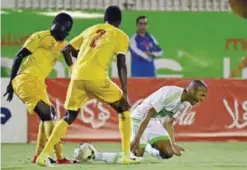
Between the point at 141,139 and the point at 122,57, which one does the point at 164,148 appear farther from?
the point at 122,57

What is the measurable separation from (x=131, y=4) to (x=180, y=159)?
9098 mm

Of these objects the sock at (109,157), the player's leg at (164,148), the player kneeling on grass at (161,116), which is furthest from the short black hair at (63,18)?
the player's leg at (164,148)

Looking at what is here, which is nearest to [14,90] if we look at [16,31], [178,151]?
[178,151]

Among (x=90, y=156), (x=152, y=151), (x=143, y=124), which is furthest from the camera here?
(x=152, y=151)

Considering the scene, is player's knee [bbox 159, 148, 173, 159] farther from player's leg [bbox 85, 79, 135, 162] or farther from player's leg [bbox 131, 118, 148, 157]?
player's leg [bbox 85, 79, 135, 162]

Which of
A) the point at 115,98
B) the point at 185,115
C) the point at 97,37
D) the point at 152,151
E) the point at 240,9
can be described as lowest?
the point at 185,115

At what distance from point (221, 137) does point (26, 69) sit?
19.5 ft

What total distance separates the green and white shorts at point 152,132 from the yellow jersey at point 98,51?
1128mm

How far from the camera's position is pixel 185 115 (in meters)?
16.2

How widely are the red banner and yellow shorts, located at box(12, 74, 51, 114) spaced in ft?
15.5

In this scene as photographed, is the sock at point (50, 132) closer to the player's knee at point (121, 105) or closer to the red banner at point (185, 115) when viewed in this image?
the player's knee at point (121, 105)

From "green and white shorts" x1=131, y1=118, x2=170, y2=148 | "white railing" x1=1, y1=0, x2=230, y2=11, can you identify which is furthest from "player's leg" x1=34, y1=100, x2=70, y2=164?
"white railing" x1=1, y1=0, x2=230, y2=11

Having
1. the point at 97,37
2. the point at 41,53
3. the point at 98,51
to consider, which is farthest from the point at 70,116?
the point at 41,53

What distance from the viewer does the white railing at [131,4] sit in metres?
20.5
